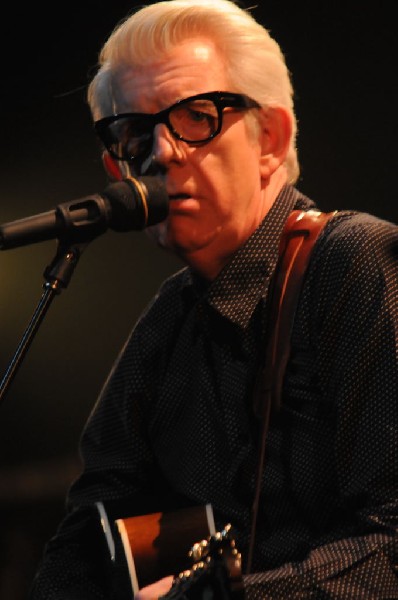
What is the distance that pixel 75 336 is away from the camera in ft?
11.3

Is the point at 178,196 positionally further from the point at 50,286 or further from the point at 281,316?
the point at 50,286

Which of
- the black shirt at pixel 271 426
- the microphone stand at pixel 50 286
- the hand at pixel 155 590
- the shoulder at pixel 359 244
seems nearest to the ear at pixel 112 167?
the black shirt at pixel 271 426

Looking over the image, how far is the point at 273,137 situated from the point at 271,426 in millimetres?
646

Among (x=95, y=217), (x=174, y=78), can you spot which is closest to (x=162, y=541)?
(x=95, y=217)

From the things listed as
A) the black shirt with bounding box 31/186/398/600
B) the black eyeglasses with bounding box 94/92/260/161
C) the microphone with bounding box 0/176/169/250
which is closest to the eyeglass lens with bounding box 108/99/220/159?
the black eyeglasses with bounding box 94/92/260/161

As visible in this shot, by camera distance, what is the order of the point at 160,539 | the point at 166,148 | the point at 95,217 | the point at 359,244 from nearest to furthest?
1. the point at 95,217
2. the point at 359,244
3. the point at 166,148
4. the point at 160,539

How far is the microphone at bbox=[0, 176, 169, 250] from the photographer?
1.55 m

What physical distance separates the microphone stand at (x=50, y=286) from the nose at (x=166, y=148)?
1.47 feet

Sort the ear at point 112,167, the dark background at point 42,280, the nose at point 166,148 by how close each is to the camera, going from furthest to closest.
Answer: the dark background at point 42,280, the ear at point 112,167, the nose at point 166,148

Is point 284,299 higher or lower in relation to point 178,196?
lower

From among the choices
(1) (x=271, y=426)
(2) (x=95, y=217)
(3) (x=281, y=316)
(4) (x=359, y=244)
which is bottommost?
(1) (x=271, y=426)

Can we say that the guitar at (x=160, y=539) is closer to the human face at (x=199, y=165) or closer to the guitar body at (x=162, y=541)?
the guitar body at (x=162, y=541)

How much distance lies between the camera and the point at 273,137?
219 centimetres

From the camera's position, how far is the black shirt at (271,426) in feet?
5.58
